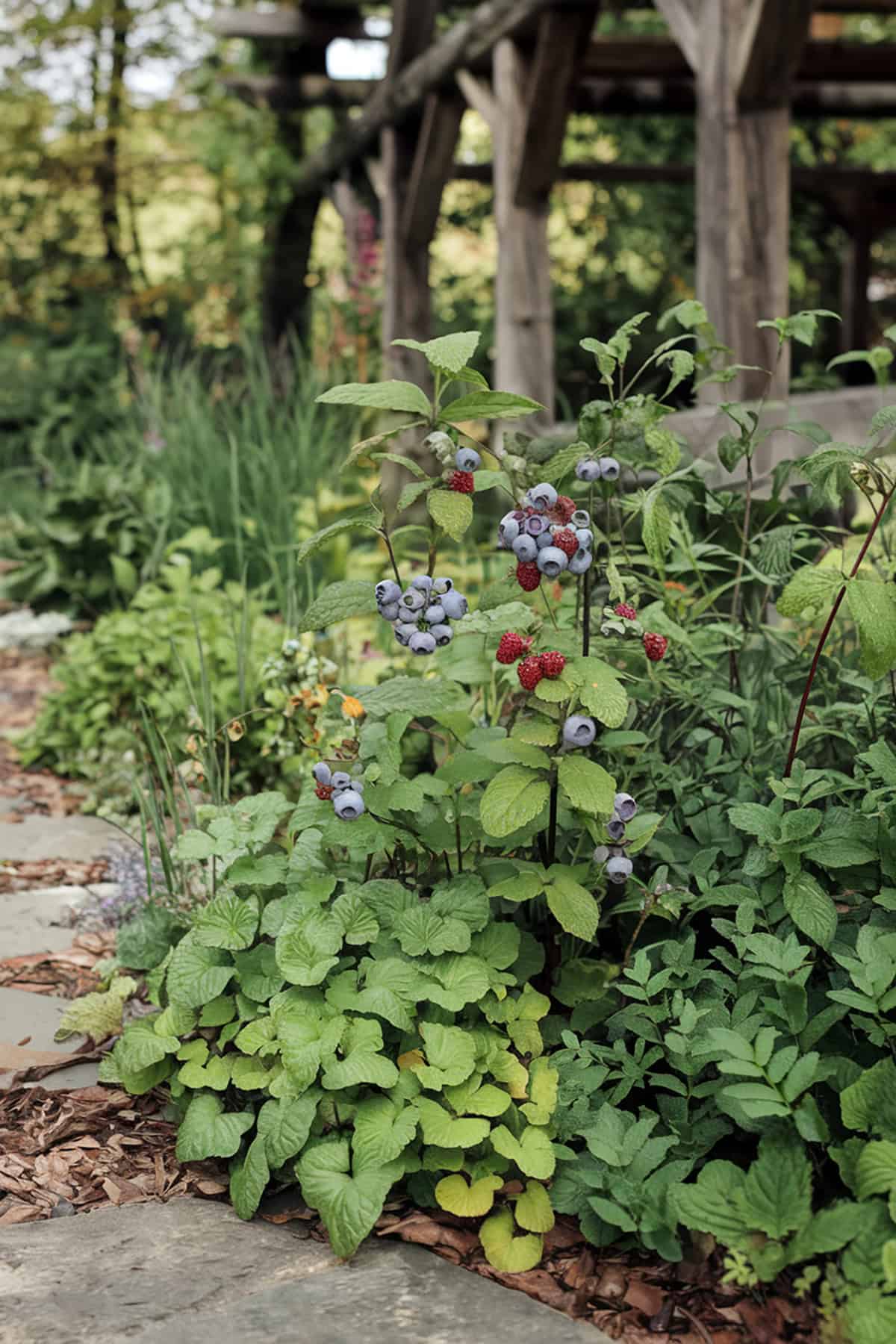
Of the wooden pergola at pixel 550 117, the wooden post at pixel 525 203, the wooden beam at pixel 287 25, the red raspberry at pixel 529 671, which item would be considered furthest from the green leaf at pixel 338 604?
the wooden beam at pixel 287 25

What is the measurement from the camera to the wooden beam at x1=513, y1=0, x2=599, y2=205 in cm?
457

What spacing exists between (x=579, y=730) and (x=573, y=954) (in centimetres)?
43

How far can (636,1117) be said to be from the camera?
1770mm

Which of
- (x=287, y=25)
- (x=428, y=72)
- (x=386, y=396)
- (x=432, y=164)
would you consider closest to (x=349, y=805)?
(x=386, y=396)

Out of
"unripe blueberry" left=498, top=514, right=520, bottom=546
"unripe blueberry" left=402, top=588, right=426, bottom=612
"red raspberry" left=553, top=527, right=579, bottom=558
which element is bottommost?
"unripe blueberry" left=402, top=588, right=426, bottom=612

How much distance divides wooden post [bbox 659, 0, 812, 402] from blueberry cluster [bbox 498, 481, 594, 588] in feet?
7.07

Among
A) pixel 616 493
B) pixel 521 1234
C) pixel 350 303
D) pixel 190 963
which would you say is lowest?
pixel 521 1234

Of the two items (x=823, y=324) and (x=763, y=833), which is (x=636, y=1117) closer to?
(x=763, y=833)

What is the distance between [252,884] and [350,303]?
6431 millimetres

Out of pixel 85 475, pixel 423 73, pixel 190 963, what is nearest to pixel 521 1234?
pixel 190 963

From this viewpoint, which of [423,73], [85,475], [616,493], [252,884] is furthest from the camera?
[423,73]

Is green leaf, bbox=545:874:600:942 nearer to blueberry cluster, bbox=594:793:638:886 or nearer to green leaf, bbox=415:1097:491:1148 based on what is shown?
blueberry cluster, bbox=594:793:638:886

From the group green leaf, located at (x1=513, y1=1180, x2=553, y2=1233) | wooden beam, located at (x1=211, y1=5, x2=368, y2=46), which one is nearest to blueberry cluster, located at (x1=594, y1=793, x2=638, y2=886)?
green leaf, located at (x1=513, y1=1180, x2=553, y2=1233)

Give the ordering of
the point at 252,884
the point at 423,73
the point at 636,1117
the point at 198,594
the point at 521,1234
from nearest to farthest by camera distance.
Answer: the point at 521,1234 < the point at 636,1117 < the point at 252,884 < the point at 198,594 < the point at 423,73
